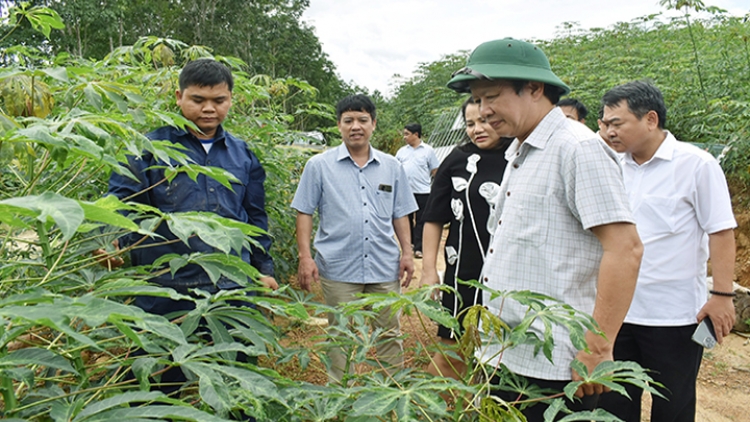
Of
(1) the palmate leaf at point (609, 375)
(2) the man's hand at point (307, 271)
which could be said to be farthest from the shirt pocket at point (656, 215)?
(2) the man's hand at point (307, 271)

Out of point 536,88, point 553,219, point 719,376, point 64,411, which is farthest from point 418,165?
point 64,411

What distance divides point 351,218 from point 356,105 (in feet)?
1.94

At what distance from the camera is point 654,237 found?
2062 mm

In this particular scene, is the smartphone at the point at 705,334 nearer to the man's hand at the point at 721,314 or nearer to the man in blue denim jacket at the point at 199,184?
the man's hand at the point at 721,314

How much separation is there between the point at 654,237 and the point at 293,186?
87.9 inches

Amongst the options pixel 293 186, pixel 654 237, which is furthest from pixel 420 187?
pixel 654 237

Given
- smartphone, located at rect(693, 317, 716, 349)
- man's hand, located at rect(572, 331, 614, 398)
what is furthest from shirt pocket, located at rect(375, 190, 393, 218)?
man's hand, located at rect(572, 331, 614, 398)

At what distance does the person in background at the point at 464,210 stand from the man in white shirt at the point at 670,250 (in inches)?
19.2

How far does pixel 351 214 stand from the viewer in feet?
9.00

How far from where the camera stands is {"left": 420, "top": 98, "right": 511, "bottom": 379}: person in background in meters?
2.25

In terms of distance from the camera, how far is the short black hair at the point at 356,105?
111 inches

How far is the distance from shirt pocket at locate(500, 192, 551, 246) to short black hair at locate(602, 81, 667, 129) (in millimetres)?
919

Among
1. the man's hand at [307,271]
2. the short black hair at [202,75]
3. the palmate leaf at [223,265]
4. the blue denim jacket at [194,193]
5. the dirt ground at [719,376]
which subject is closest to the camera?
the palmate leaf at [223,265]

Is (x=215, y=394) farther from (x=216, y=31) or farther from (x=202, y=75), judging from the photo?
(x=216, y=31)
